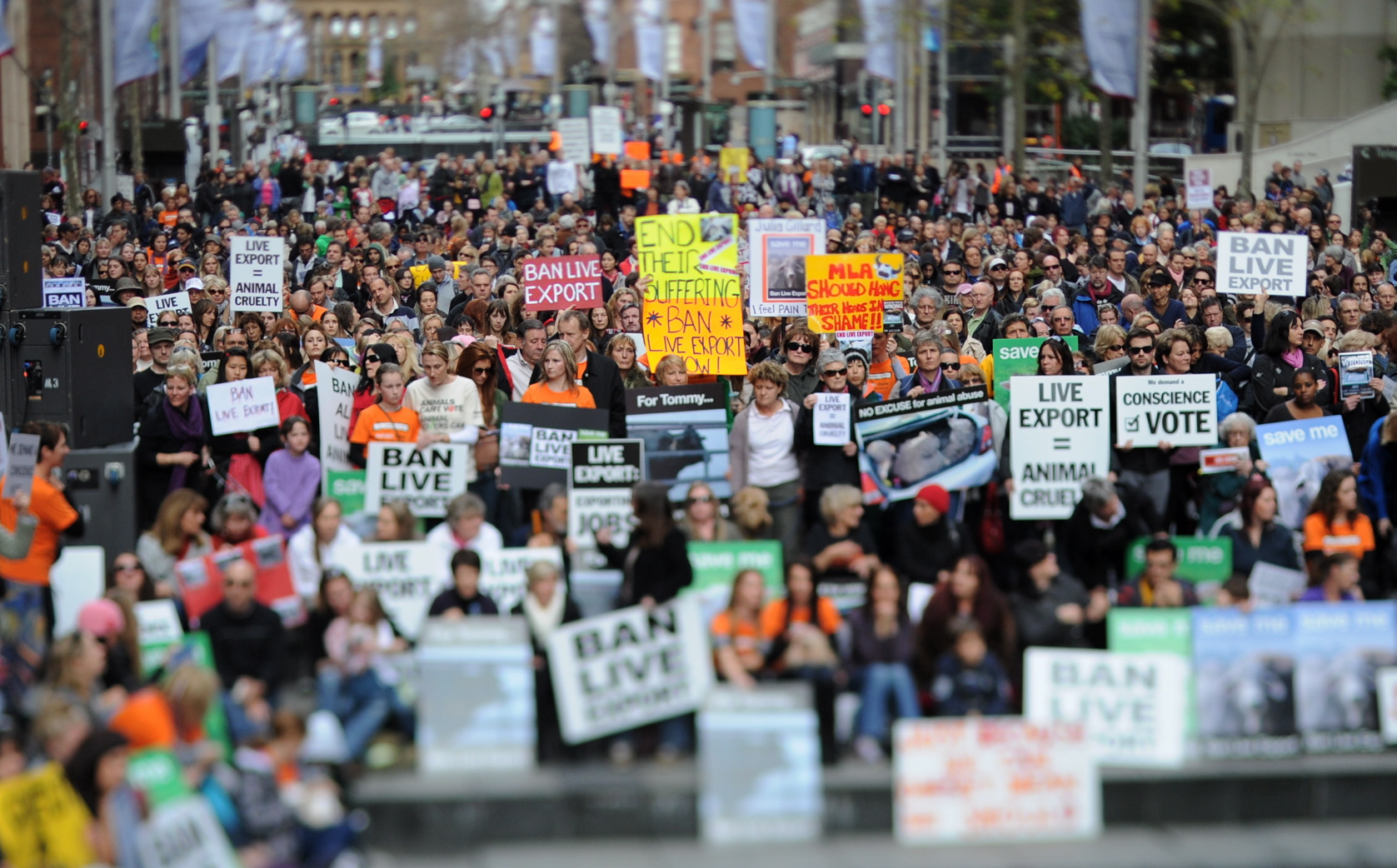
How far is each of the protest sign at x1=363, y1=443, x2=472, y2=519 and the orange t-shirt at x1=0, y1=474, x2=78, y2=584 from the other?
1.81m

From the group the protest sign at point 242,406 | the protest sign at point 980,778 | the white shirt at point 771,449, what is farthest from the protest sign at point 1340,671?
the protest sign at point 242,406

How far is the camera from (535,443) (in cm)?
1209

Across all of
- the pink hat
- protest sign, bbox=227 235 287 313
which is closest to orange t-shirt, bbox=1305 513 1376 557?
the pink hat

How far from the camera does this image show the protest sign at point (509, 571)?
10023mm

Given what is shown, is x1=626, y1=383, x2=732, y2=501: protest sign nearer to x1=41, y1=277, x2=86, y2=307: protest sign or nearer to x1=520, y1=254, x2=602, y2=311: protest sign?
x1=520, y1=254, x2=602, y2=311: protest sign

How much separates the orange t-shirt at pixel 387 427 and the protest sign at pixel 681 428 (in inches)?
55.7

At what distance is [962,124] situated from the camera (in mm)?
60531

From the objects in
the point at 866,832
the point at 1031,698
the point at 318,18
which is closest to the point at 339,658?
the point at 866,832

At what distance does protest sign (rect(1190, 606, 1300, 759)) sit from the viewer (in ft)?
28.5

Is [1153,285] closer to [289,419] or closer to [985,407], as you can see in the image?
[985,407]

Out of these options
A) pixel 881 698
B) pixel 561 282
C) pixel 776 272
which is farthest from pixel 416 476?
pixel 776 272

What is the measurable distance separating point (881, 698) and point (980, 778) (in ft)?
2.19

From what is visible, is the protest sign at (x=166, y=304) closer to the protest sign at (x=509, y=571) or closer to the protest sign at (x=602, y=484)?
the protest sign at (x=602, y=484)

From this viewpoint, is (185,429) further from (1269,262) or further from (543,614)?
(1269,262)
